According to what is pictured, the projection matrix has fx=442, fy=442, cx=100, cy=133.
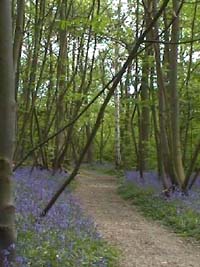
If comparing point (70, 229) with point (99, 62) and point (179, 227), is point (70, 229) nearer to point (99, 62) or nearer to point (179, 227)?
point (179, 227)

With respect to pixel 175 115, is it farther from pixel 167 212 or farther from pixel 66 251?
pixel 66 251

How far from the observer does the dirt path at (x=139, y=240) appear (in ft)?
21.5

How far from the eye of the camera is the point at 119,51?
90.0ft

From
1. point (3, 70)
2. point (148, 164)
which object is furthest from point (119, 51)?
point (3, 70)

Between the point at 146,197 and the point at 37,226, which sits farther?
the point at 146,197

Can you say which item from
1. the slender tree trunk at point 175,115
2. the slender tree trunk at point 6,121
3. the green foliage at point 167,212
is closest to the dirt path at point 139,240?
the green foliage at point 167,212

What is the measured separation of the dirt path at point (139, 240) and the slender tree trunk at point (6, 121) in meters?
3.16

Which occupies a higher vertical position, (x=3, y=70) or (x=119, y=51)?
(x=119, y=51)

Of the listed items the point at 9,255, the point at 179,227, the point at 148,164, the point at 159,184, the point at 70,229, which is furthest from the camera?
the point at 148,164

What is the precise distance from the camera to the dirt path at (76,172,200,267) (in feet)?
21.5

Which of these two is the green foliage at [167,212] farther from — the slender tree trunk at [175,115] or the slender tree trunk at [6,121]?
the slender tree trunk at [6,121]

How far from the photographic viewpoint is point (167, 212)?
10375mm

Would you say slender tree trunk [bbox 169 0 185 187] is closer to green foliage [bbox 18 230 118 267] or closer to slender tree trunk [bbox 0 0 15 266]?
green foliage [bbox 18 230 118 267]

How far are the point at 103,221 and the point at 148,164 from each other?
15.8 m
